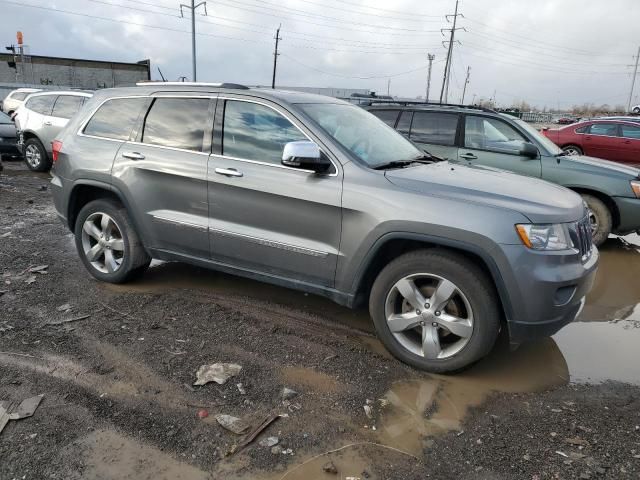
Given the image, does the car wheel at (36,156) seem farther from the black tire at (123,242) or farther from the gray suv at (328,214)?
the black tire at (123,242)

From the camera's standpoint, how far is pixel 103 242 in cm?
472

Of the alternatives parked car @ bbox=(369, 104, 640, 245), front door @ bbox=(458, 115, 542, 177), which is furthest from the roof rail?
front door @ bbox=(458, 115, 542, 177)

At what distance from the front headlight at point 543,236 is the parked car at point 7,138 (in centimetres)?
1337

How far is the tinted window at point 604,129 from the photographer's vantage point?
50.1 feet

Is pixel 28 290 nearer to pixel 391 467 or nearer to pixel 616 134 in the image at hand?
pixel 391 467

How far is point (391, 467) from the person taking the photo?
2.53 metres

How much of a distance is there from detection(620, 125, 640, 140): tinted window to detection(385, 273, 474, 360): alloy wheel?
1469cm

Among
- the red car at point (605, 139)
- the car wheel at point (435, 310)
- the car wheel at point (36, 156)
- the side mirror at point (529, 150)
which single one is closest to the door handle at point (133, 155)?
the car wheel at point (435, 310)

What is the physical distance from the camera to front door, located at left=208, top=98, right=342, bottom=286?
11.7 ft

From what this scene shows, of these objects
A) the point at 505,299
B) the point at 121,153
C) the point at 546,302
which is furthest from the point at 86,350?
the point at 546,302

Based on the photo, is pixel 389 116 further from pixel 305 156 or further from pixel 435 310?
pixel 435 310

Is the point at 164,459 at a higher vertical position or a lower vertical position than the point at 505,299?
lower

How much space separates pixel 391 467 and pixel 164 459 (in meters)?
1.14

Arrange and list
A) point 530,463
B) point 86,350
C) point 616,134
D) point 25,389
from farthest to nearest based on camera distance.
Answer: point 616,134 < point 86,350 < point 25,389 < point 530,463
